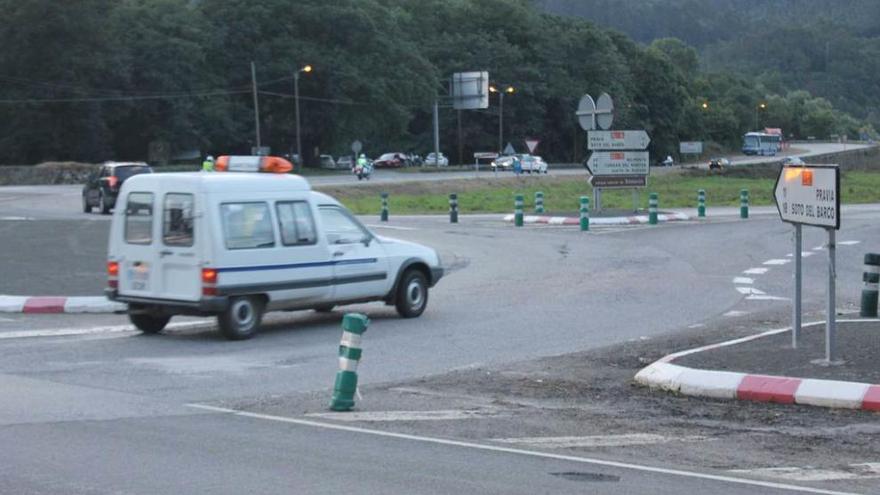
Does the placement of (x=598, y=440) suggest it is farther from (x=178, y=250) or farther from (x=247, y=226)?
(x=178, y=250)

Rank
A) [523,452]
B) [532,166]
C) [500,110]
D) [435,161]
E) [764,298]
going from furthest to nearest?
[500,110] → [435,161] → [532,166] → [764,298] → [523,452]

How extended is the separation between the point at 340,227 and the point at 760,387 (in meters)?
7.09

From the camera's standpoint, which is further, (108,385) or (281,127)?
(281,127)

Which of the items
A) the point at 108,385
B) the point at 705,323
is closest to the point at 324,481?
the point at 108,385

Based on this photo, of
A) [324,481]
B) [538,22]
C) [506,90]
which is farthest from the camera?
[538,22]

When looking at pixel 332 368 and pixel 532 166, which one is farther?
pixel 532 166

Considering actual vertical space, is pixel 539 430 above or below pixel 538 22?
below

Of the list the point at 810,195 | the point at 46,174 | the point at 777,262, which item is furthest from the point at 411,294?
the point at 46,174

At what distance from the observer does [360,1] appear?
9912 centimetres

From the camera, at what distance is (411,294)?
18.3 metres

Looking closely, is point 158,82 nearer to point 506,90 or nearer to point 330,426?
point 506,90

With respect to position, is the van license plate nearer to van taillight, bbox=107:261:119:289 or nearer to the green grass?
van taillight, bbox=107:261:119:289

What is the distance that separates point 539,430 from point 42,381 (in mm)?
4996

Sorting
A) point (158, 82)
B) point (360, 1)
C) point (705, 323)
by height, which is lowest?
point (705, 323)
